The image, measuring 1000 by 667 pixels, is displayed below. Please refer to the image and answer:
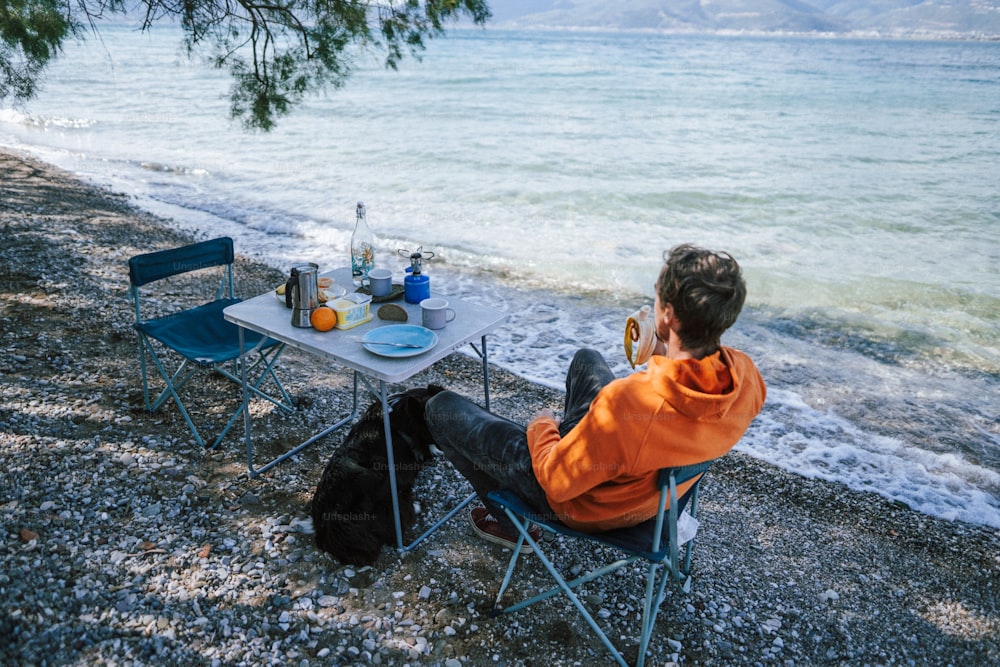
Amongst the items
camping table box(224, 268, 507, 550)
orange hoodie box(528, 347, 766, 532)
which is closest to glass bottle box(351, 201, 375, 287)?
camping table box(224, 268, 507, 550)

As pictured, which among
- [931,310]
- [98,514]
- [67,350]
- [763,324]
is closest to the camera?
[98,514]

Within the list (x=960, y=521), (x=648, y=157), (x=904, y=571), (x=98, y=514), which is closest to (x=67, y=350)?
(x=98, y=514)

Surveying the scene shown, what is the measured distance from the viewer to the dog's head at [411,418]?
300cm

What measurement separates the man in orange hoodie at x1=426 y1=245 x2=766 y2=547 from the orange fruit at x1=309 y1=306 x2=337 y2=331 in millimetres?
1059

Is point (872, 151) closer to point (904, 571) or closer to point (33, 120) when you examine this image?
point (904, 571)

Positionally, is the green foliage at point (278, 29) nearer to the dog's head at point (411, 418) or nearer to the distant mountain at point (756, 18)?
the dog's head at point (411, 418)

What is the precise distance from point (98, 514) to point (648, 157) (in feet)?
43.5

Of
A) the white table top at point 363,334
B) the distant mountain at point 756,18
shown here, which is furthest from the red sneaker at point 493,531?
the distant mountain at point 756,18

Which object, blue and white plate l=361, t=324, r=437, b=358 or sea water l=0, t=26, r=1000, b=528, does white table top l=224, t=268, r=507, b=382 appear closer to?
blue and white plate l=361, t=324, r=437, b=358

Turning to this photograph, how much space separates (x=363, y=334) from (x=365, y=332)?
0.03 m

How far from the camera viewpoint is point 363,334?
2.78 meters

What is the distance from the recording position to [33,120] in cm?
1648

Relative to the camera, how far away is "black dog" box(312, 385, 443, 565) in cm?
269

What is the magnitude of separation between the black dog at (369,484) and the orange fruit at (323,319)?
0.45 meters
